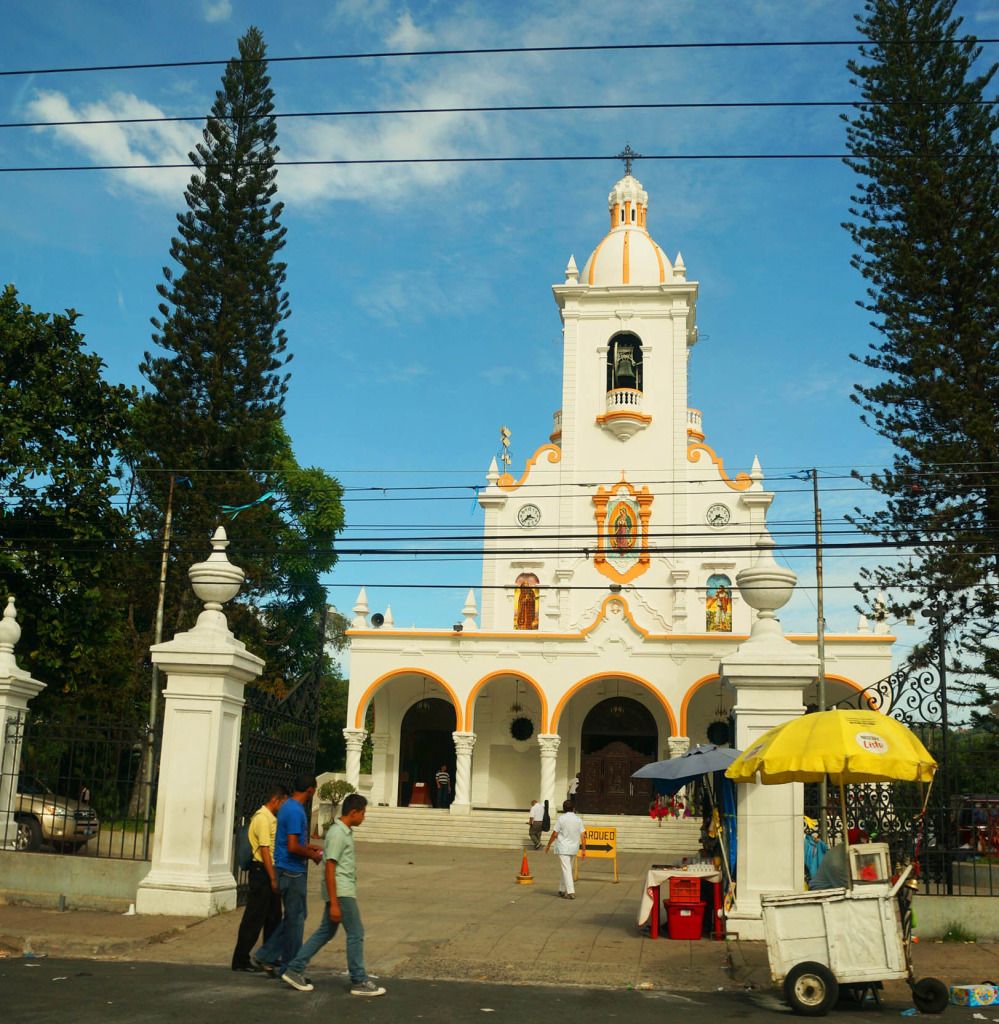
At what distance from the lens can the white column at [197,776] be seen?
9641mm

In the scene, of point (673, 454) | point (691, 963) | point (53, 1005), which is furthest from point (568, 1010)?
point (673, 454)

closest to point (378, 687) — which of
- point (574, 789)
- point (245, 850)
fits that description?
point (574, 789)

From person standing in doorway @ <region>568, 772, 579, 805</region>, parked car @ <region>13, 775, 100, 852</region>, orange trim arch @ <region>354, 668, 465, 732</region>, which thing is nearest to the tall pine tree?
orange trim arch @ <region>354, 668, 465, 732</region>

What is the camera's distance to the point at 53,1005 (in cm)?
632

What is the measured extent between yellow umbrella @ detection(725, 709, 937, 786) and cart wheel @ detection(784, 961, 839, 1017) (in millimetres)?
1225

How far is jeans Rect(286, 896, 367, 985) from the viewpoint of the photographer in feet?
22.7

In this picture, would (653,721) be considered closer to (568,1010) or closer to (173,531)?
(173,531)

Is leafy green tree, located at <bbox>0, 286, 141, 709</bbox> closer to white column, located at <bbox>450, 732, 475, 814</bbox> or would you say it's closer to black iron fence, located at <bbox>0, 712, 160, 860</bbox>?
black iron fence, located at <bbox>0, 712, 160, 860</bbox>

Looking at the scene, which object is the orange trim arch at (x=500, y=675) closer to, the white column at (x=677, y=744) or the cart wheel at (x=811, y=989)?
the white column at (x=677, y=744)

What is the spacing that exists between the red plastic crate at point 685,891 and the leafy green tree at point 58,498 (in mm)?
12626

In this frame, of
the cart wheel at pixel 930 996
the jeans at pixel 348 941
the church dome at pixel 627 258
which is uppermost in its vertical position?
the church dome at pixel 627 258

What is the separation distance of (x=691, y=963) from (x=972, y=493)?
1436cm

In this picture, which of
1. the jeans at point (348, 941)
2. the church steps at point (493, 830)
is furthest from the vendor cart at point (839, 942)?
the church steps at point (493, 830)

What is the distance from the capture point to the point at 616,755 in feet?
96.3
